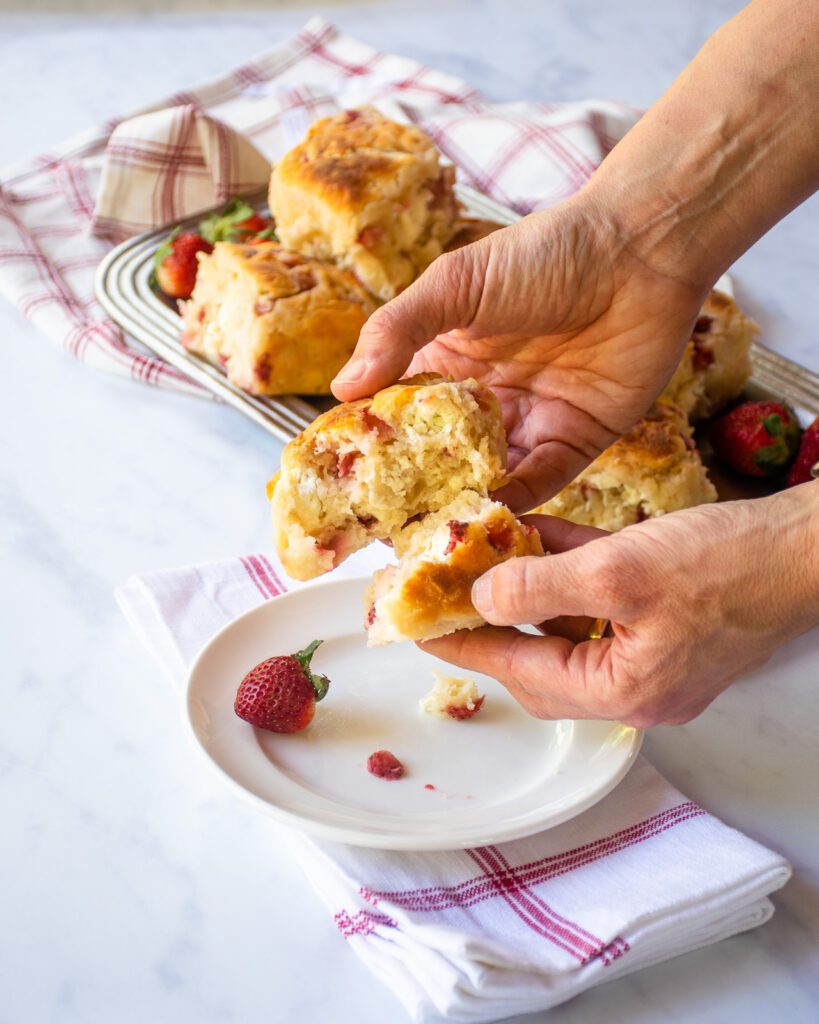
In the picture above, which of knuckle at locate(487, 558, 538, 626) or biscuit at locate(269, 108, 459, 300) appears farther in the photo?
biscuit at locate(269, 108, 459, 300)

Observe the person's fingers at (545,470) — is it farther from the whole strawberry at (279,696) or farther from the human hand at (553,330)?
the whole strawberry at (279,696)

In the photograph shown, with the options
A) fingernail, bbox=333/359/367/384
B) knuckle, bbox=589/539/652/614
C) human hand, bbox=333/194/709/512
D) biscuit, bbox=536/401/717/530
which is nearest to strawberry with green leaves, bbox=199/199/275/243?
human hand, bbox=333/194/709/512

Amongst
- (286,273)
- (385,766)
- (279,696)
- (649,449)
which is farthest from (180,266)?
(385,766)

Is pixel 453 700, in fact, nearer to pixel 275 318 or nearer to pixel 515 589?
pixel 515 589

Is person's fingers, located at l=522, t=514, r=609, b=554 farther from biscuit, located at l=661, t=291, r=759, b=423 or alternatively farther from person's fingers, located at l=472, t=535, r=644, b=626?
biscuit, located at l=661, t=291, r=759, b=423

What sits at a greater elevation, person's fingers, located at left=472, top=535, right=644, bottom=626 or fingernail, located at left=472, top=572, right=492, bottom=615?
person's fingers, located at left=472, top=535, right=644, bottom=626
